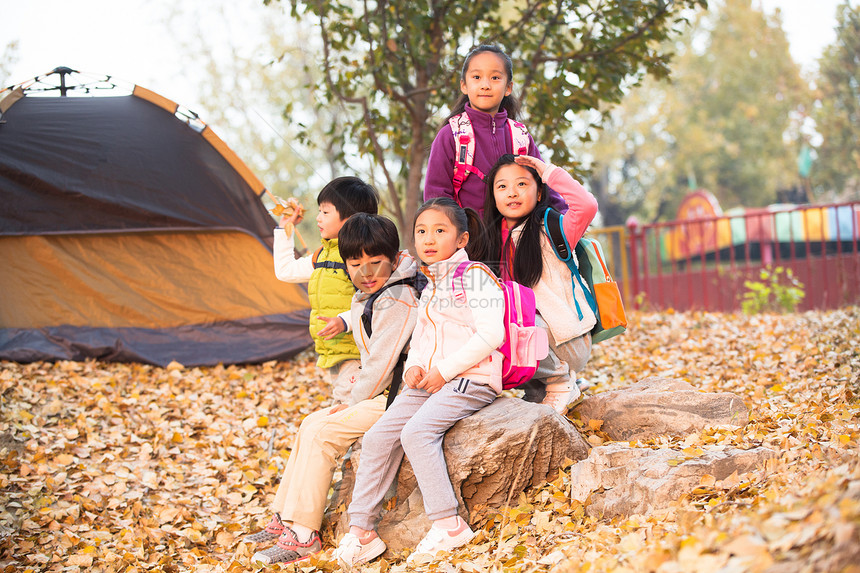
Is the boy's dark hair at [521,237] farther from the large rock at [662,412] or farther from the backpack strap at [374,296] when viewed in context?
the large rock at [662,412]

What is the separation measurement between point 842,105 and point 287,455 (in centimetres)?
1986

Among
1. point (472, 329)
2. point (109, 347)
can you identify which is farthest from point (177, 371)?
point (472, 329)

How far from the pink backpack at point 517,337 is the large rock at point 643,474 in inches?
16.9

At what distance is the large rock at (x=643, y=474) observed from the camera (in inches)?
93.1

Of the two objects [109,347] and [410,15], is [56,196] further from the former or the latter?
[410,15]

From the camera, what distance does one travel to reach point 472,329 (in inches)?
107

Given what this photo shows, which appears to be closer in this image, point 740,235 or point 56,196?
point 56,196

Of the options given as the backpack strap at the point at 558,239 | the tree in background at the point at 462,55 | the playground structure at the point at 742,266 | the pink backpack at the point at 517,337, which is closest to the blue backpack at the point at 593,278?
the backpack strap at the point at 558,239

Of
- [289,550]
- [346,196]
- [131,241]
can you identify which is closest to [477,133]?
[346,196]

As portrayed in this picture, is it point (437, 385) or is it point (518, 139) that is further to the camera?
point (518, 139)

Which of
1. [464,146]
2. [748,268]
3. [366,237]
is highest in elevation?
[464,146]

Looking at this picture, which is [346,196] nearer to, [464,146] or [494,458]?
[464,146]

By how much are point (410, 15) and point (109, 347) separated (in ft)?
11.2

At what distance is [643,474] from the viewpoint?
248 cm
